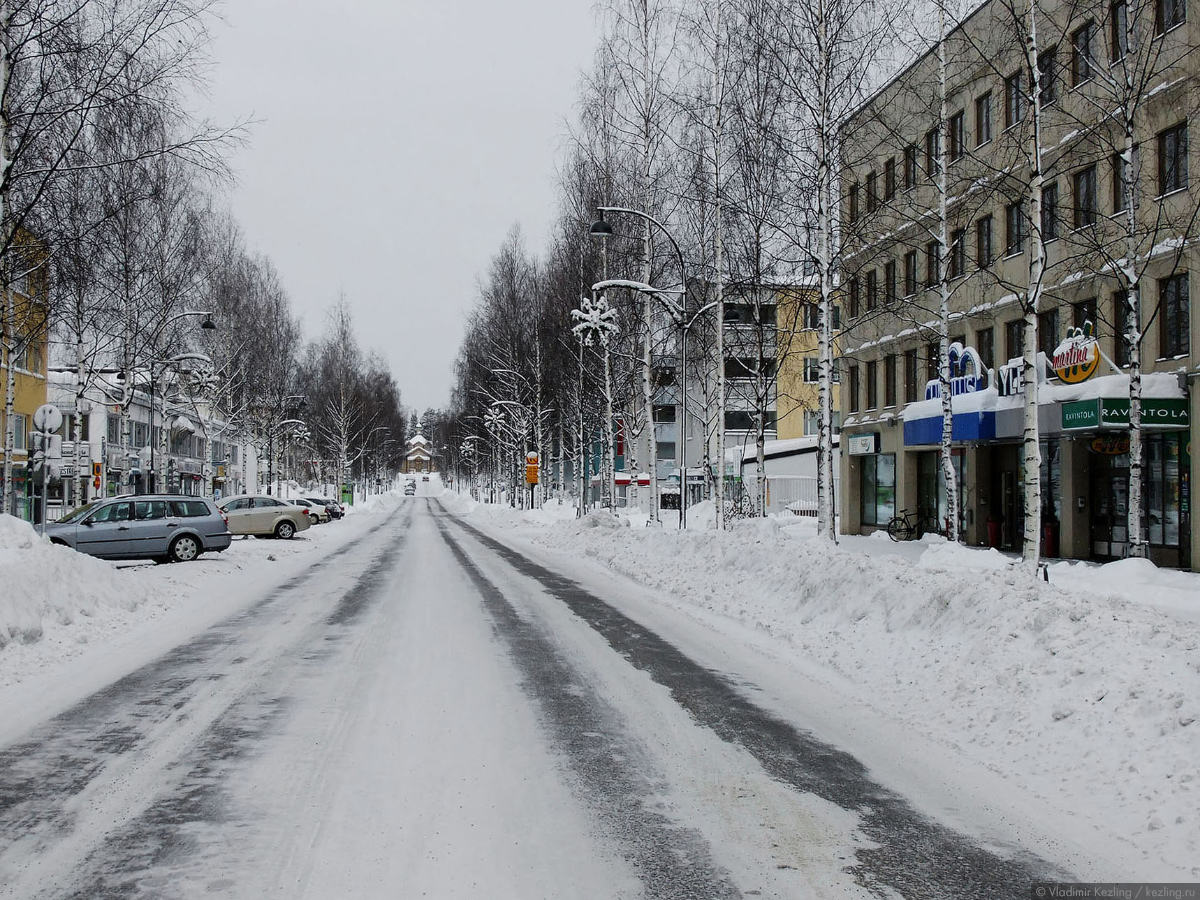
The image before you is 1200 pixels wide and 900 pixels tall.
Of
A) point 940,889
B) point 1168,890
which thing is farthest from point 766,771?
point 1168,890

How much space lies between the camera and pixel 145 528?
2252cm

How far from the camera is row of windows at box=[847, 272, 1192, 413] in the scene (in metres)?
20.1

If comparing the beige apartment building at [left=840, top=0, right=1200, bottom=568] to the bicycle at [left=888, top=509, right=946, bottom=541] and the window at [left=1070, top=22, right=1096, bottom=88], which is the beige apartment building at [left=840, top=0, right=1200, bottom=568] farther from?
the bicycle at [left=888, top=509, right=946, bottom=541]

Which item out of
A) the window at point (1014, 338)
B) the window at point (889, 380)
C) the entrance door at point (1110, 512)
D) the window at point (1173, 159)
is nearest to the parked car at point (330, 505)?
the window at point (889, 380)

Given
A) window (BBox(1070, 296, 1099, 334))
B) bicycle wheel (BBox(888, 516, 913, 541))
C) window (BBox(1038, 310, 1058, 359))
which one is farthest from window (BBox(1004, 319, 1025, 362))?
bicycle wheel (BBox(888, 516, 913, 541))

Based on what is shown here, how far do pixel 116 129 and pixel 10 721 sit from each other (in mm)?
10396

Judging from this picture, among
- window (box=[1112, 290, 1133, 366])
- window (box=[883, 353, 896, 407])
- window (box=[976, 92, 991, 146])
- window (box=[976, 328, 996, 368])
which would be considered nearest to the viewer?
window (box=[1112, 290, 1133, 366])

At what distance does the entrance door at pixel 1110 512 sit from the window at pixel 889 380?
10.2 meters

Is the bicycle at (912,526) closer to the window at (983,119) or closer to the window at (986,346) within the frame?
the window at (986,346)

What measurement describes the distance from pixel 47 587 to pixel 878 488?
28193 mm

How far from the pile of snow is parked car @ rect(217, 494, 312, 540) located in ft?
71.9

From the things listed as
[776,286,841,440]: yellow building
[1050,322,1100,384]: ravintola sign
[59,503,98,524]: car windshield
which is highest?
[776,286,841,440]: yellow building

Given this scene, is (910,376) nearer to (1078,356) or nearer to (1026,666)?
(1078,356)

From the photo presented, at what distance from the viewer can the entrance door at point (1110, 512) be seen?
73.7 feet
